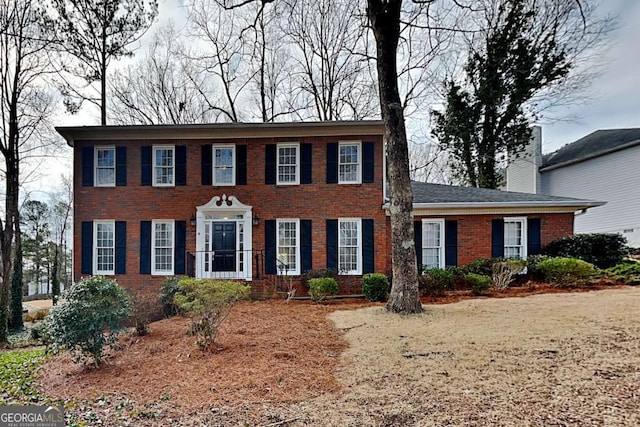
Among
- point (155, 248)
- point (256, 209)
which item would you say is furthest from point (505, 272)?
point (155, 248)

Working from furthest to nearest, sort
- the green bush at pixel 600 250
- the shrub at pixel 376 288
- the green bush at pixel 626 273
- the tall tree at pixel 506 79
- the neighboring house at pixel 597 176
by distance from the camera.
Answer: the tall tree at pixel 506 79 → the neighboring house at pixel 597 176 → the green bush at pixel 600 250 → the green bush at pixel 626 273 → the shrub at pixel 376 288

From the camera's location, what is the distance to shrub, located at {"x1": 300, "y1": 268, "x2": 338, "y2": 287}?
11.4m

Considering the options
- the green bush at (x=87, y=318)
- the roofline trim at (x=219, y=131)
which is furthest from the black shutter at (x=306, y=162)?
the green bush at (x=87, y=318)

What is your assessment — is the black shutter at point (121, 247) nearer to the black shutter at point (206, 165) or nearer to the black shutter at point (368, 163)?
the black shutter at point (206, 165)

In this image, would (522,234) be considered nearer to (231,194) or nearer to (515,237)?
(515,237)

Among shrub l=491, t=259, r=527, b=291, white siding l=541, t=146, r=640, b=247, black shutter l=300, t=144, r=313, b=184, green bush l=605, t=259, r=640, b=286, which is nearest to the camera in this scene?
green bush l=605, t=259, r=640, b=286

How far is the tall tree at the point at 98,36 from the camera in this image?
50.7 feet

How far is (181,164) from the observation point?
40.3ft

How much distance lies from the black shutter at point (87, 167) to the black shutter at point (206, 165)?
362cm

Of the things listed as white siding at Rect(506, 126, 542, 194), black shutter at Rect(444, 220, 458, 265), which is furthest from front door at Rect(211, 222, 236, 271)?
white siding at Rect(506, 126, 542, 194)

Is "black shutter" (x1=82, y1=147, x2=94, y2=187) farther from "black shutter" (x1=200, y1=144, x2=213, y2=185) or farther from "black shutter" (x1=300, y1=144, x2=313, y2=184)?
"black shutter" (x1=300, y1=144, x2=313, y2=184)

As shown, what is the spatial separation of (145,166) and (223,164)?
2546mm

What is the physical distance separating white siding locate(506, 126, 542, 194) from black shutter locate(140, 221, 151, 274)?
59.8 feet

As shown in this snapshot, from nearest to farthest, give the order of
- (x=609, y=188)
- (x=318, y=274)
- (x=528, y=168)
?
(x=318, y=274) < (x=609, y=188) < (x=528, y=168)
